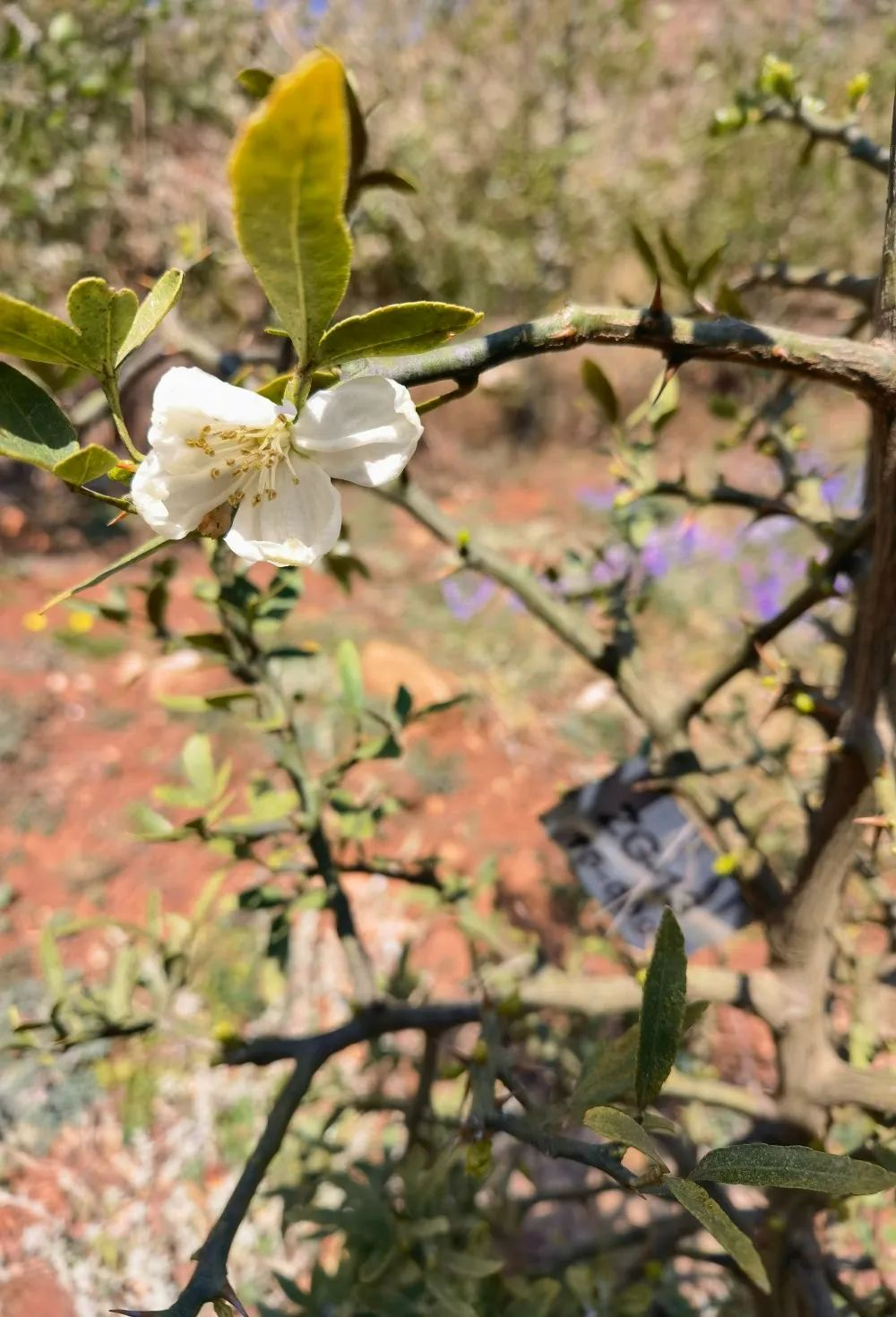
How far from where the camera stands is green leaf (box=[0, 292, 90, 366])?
288 mm

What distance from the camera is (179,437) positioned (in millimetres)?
346

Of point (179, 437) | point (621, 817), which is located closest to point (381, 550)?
point (621, 817)

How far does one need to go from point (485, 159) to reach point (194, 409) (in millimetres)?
5536

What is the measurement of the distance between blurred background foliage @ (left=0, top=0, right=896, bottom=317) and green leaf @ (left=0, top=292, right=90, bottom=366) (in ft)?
11.4

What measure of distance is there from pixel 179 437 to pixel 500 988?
0.74m

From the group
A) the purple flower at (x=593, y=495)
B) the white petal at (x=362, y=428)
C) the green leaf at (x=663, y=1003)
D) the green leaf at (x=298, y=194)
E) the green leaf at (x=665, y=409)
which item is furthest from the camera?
the purple flower at (x=593, y=495)

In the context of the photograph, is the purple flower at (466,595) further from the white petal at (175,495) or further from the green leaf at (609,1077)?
the white petal at (175,495)

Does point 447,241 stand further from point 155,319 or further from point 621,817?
point 155,319

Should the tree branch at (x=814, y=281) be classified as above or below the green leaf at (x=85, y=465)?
above

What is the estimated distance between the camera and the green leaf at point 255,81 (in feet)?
1.76

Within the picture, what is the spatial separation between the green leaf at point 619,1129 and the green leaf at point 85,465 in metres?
0.34

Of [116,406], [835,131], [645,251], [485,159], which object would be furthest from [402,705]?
[485,159]

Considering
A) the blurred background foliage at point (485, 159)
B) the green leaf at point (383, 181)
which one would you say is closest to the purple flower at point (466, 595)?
the blurred background foliage at point (485, 159)

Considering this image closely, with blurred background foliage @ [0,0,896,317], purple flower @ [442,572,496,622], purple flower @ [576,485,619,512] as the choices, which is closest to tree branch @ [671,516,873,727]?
purple flower @ [442,572,496,622]
